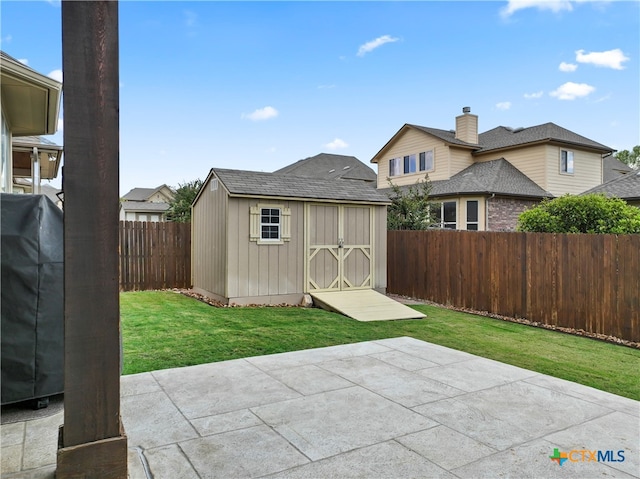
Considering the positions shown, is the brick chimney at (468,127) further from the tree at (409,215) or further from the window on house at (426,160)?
→ the tree at (409,215)

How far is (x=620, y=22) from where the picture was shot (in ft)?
28.9

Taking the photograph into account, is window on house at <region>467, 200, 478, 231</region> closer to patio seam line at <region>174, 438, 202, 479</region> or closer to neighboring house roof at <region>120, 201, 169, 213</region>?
patio seam line at <region>174, 438, 202, 479</region>

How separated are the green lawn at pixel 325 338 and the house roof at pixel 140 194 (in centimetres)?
3812

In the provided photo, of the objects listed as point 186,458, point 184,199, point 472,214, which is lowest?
point 186,458

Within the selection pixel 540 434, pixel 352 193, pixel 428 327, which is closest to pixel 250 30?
pixel 352 193

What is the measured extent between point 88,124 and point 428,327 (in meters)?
6.33

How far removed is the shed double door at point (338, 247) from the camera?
370 inches

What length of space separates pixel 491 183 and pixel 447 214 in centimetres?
213

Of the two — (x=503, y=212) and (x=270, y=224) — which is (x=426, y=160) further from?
(x=270, y=224)

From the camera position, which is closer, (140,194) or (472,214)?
(472,214)

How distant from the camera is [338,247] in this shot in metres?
9.70

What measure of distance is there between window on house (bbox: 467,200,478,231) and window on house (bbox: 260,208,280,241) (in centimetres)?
1037

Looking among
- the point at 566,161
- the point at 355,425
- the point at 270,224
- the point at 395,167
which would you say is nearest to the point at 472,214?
the point at 566,161

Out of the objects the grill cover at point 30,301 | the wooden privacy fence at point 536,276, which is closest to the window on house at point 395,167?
the wooden privacy fence at point 536,276
